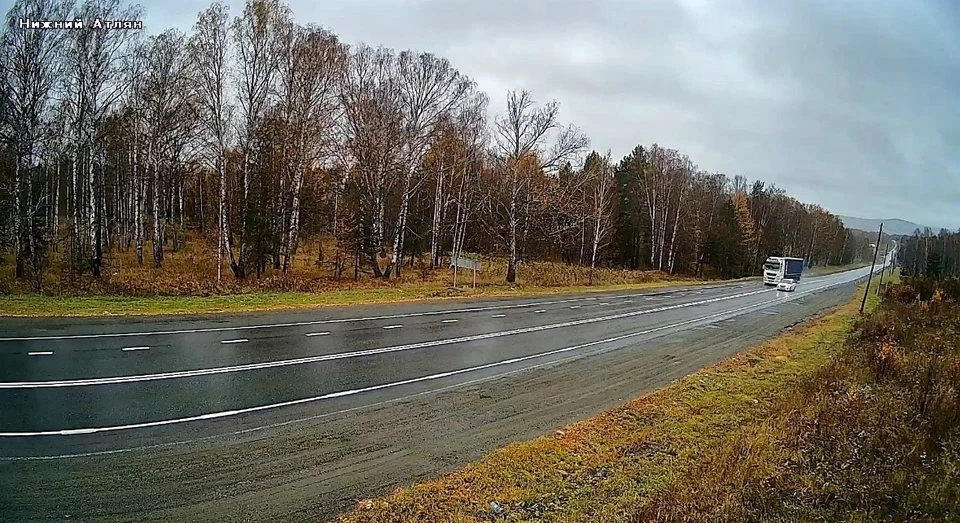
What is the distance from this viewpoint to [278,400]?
30.9ft

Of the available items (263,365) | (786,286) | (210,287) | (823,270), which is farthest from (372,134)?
(823,270)

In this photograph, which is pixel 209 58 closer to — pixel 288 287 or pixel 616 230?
pixel 288 287

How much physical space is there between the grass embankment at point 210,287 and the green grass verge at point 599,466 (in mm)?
13726

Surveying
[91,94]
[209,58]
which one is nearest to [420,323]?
[209,58]

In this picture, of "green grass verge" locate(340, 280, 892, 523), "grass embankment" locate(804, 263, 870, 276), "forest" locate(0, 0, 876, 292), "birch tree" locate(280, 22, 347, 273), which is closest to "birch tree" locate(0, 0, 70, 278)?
"forest" locate(0, 0, 876, 292)

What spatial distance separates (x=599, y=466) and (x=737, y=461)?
1.69 m

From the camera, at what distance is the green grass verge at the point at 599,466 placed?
5.90 meters

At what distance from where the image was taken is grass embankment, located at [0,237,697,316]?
58.2ft

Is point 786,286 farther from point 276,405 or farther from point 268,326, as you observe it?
point 276,405

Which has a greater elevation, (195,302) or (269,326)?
(269,326)

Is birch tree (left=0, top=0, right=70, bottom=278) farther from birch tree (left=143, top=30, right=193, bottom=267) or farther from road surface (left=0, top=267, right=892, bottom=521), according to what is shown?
road surface (left=0, top=267, right=892, bottom=521)

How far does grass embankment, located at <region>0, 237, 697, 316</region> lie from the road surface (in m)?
2.13

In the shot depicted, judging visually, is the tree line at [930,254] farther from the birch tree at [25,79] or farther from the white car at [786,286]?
the birch tree at [25,79]

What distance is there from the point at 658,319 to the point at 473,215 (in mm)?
27063
